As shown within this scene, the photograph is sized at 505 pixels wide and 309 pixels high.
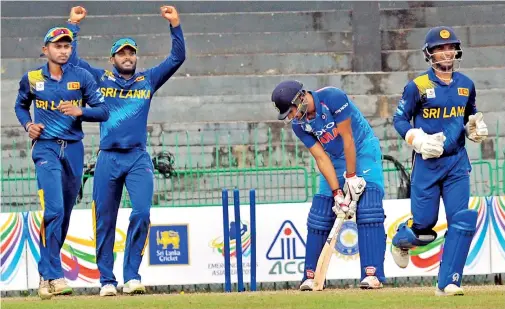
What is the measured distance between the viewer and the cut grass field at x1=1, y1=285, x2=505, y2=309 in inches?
336

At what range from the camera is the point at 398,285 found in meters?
15.0

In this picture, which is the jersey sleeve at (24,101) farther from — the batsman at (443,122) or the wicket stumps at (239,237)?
the batsman at (443,122)

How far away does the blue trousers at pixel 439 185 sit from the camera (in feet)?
32.6

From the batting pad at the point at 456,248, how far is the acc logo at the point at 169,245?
5423mm

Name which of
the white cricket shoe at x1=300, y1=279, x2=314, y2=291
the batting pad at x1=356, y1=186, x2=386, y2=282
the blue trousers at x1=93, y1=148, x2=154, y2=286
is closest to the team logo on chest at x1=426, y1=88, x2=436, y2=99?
the batting pad at x1=356, y1=186, x2=386, y2=282

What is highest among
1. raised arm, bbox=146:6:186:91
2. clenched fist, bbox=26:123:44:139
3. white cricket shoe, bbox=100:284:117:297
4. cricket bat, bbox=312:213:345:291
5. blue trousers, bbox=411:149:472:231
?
raised arm, bbox=146:6:186:91

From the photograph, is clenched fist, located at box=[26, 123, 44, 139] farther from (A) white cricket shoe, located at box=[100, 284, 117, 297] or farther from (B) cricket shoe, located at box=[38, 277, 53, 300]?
(A) white cricket shoe, located at box=[100, 284, 117, 297]

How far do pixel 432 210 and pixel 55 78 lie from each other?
3371 mm

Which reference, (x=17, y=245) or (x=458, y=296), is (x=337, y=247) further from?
(x=458, y=296)

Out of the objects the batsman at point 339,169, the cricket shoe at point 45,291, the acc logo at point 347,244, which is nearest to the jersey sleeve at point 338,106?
the batsman at point 339,169

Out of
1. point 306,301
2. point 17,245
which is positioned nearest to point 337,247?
point 17,245

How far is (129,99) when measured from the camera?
441 inches

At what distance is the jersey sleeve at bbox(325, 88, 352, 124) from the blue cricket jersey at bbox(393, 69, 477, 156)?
0.47 m

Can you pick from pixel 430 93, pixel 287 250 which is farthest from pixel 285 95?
pixel 287 250
